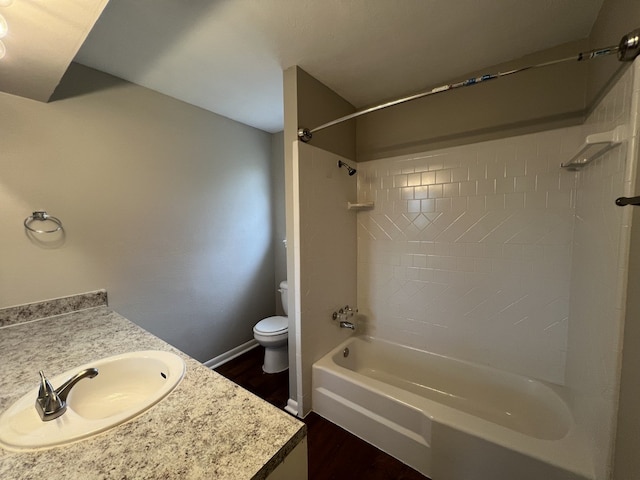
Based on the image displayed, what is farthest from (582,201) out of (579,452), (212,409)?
(212,409)

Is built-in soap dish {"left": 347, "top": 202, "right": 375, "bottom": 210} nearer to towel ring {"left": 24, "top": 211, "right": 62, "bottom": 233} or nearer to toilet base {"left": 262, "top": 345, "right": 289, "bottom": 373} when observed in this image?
toilet base {"left": 262, "top": 345, "right": 289, "bottom": 373}

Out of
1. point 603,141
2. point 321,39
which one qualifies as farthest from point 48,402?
point 603,141

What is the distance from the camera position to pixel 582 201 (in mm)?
1357

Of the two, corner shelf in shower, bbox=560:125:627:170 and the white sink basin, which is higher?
corner shelf in shower, bbox=560:125:627:170

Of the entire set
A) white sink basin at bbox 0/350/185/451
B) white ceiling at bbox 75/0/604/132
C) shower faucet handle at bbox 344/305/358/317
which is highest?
white ceiling at bbox 75/0/604/132

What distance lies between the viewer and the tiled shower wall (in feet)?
4.98

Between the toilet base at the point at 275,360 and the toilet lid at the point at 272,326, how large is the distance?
0.20 metres

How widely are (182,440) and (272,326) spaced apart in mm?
1685

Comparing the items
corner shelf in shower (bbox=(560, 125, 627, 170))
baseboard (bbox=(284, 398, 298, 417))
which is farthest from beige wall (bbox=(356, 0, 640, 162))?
baseboard (bbox=(284, 398, 298, 417))

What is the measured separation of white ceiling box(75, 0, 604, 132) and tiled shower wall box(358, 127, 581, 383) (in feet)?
1.78

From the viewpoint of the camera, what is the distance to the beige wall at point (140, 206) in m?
1.36

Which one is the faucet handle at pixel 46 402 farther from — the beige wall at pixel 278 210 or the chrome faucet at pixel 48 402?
the beige wall at pixel 278 210

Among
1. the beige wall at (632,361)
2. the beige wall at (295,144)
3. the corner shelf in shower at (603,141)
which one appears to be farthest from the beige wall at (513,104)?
the beige wall at (295,144)

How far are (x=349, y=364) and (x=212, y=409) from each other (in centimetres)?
156
